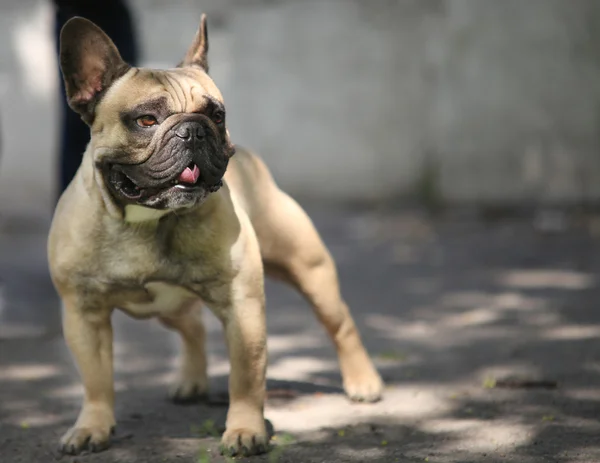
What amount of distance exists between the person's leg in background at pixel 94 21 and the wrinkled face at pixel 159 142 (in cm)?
226

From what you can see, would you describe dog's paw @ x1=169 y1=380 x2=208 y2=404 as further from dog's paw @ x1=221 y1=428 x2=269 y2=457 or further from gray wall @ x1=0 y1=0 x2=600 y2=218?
gray wall @ x1=0 y1=0 x2=600 y2=218

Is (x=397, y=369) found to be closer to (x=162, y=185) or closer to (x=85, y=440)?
(x=85, y=440)

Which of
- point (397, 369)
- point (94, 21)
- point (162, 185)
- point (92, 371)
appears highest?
point (94, 21)

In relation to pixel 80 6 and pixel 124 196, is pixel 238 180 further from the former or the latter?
pixel 80 6

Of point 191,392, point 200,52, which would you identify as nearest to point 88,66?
point 200,52

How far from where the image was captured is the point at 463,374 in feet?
15.3

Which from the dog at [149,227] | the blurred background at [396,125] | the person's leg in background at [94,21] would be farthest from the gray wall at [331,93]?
the dog at [149,227]

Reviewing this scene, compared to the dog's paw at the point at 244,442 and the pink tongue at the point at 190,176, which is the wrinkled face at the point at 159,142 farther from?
the dog's paw at the point at 244,442

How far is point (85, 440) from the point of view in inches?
141

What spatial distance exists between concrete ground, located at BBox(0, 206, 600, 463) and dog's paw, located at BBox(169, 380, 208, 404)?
0.24ft

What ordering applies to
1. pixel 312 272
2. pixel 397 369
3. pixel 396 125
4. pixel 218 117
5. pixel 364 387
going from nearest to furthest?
pixel 218 117
pixel 312 272
pixel 364 387
pixel 397 369
pixel 396 125

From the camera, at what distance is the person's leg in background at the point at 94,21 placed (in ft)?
18.1

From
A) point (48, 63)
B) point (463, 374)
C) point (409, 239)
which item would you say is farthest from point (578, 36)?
point (463, 374)

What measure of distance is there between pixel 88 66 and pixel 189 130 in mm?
444
